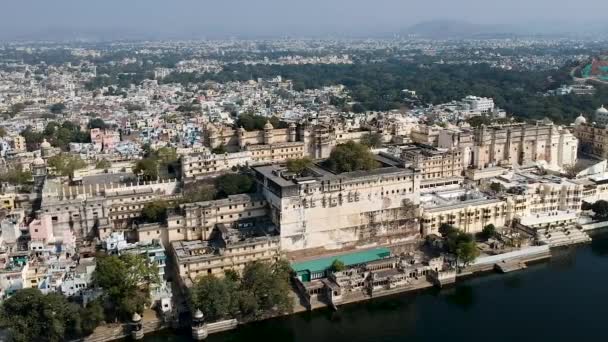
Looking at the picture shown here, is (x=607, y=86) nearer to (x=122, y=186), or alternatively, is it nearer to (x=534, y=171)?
(x=534, y=171)

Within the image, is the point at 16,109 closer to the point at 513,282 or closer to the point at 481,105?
the point at 481,105

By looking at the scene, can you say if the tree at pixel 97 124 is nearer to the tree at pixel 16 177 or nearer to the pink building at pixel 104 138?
the pink building at pixel 104 138

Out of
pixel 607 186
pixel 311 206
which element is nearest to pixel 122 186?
pixel 311 206

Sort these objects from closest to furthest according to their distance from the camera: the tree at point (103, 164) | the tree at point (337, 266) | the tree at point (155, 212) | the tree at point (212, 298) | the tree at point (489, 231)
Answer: the tree at point (212, 298) → the tree at point (337, 266) → the tree at point (155, 212) → the tree at point (489, 231) → the tree at point (103, 164)

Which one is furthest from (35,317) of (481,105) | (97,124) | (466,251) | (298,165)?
(481,105)

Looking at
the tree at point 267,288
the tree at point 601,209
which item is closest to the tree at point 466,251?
the tree at point 267,288

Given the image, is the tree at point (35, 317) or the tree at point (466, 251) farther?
the tree at point (466, 251)

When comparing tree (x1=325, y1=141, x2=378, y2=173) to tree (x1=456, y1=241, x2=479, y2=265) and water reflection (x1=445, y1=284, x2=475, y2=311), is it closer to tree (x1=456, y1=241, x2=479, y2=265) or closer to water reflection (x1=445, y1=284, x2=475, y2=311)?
tree (x1=456, y1=241, x2=479, y2=265)
